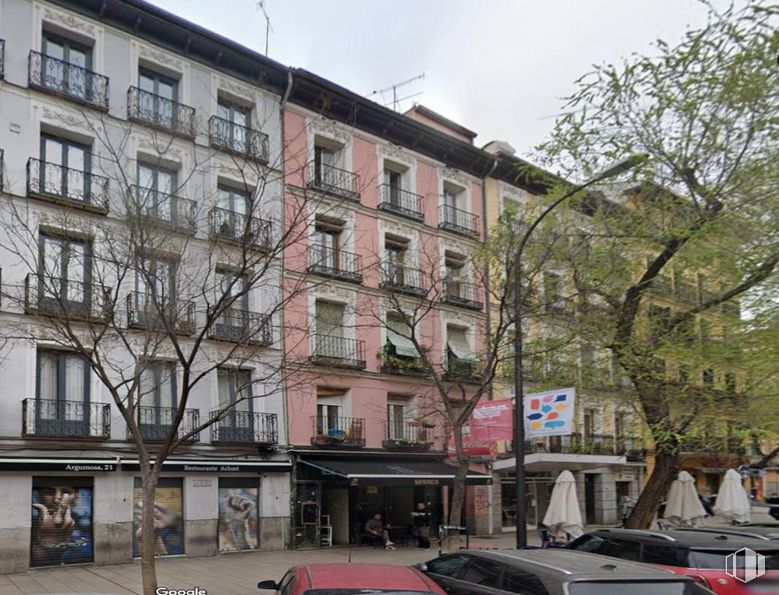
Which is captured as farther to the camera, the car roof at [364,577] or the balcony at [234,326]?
the balcony at [234,326]

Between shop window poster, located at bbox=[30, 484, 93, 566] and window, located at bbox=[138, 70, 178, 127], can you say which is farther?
window, located at bbox=[138, 70, 178, 127]

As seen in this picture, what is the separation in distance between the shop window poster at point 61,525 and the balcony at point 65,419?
4.58 feet

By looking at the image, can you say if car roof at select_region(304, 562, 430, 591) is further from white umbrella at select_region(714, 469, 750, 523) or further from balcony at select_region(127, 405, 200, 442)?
white umbrella at select_region(714, 469, 750, 523)

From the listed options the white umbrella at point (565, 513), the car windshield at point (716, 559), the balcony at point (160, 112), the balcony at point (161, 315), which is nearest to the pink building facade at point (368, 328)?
the balcony at point (160, 112)

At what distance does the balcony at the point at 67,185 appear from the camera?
19.0 metres

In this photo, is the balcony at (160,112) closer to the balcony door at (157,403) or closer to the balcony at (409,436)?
the balcony door at (157,403)

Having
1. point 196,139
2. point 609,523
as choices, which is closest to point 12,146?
point 196,139

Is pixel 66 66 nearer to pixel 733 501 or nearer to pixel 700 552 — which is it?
pixel 700 552

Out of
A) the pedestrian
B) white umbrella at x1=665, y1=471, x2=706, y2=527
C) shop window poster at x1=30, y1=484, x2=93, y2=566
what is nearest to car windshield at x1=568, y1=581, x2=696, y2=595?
white umbrella at x1=665, y1=471, x2=706, y2=527

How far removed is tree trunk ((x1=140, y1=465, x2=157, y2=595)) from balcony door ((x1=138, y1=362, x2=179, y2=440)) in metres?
8.41

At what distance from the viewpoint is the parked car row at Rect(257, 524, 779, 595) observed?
6.88m

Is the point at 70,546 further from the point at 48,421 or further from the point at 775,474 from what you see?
the point at 775,474

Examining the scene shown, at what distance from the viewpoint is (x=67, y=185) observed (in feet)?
65.2

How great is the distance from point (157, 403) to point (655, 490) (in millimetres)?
12792
